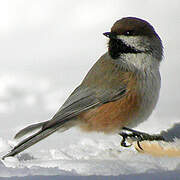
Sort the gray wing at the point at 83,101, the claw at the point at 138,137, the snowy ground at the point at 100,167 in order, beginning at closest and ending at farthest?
the snowy ground at the point at 100,167, the gray wing at the point at 83,101, the claw at the point at 138,137

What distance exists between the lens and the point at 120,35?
167cm

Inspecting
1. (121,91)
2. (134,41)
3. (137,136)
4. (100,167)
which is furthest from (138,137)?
(100,167)

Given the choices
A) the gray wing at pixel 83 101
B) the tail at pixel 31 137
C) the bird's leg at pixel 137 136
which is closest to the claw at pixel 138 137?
the bird's leg at pixel 137 136

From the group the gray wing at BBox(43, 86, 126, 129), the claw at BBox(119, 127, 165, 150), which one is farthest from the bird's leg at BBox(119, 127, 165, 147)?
the gray wing at BBox(43, 86, 126, 129)

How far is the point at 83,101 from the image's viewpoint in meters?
1.68

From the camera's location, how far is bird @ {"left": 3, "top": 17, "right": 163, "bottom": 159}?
1.64 metres

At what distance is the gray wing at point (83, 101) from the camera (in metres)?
1.64

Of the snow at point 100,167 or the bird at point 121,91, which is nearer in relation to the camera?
the snow at point 100,167

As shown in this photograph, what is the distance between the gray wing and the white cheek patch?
0.16 meters

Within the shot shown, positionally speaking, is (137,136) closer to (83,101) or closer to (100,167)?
(83,101)

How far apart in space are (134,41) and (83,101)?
29 cm

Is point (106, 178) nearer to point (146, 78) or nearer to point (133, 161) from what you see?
point (133, 161)

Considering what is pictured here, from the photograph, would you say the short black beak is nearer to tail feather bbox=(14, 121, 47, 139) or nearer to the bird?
the bird

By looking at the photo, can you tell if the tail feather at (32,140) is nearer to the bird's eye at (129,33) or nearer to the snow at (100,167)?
the snow at (100,167)
